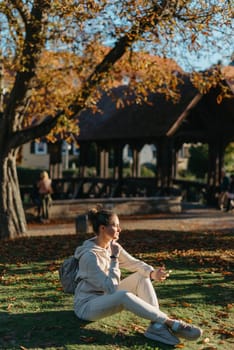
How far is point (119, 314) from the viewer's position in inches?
A: 244

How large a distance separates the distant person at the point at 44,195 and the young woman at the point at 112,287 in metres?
13.3

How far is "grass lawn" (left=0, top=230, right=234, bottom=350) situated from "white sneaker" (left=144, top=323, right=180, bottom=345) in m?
0.06

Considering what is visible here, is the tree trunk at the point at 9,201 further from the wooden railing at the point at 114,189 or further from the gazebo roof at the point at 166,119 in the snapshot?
the wooden railing at the point at 114,189

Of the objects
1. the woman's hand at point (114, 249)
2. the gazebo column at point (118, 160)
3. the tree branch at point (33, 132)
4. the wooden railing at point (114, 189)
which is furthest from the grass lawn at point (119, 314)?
the gazebo column at point (118, 160)

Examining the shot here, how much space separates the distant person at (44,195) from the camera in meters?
18.9

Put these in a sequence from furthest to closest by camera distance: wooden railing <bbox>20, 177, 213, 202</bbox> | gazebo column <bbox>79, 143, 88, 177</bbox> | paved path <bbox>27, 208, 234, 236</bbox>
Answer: gazebo column <bbox>79, 143, 88, 177</bbox> < wooden railing <bbox>20, 177, 213, 202</bbox> < paved path <bbox>27, 208, 234, 236</bbox>

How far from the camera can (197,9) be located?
444 inches

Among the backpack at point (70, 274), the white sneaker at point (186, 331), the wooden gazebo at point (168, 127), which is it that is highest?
the wooden gazebo at point (168, 127)

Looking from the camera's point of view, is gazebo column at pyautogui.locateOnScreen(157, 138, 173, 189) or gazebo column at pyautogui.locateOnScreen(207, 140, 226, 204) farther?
gazebo column at pyautogui.locateOnScreen(207, 140, 226, 204)

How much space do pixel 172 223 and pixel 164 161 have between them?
452 centimetres

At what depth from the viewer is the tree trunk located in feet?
43.9

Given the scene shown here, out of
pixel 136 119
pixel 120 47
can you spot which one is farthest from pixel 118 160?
pixel 120 47

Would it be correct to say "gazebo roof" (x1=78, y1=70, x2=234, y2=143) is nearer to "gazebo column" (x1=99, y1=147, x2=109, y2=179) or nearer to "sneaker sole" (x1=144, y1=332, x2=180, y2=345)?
"gazebo column" (x1=99, y1=147, x2=109, y2=179)

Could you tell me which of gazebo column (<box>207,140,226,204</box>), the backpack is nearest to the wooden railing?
gazebo column (<box>207,140,226,204</box>)
